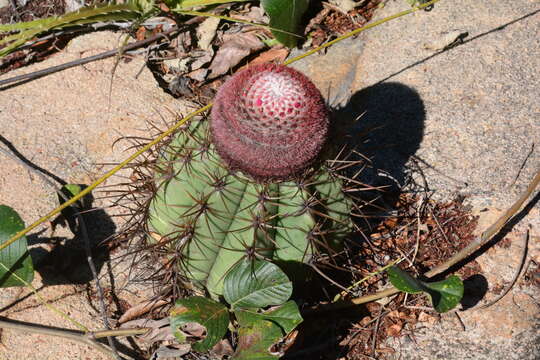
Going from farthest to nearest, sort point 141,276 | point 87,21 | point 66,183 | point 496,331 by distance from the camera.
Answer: point 87,21
point 66,183
point 141,276
point 496,331

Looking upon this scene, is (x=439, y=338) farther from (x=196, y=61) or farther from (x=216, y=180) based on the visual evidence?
(x=196, y=61)

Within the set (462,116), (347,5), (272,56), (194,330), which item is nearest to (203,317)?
(194,330)

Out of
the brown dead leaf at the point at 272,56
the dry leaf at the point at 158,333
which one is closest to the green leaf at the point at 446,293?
the dry leaf at the point at 158,333

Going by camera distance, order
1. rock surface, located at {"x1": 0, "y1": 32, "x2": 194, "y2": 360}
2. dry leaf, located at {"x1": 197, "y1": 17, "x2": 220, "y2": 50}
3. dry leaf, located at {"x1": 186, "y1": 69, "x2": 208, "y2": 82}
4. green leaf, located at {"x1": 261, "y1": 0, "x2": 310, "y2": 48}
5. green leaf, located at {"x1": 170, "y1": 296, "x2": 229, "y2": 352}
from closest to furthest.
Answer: green leaf, located at {"x1": 170, "y1": 296, "x2": 229, "y2": 352}
rock surface, located at {"x1": 0, "y1": 32, "x2": 194, "y2": 360}
green leaf, located at {"x1": 261, "y1": 0, "x2": 310, "y2": 48}
dry leaf, located at {"x1": 186, "y1": 69, "x2": 208, "y2": 82}
dry leaf, located at {"x1": 197, "y1": 17, "x2": 220, "y2": 50}

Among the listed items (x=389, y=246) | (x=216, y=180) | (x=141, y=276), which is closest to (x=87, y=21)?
(x=141, y=276)

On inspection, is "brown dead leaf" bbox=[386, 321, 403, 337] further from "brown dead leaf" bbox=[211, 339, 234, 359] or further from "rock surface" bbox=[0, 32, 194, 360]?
"rock surface" bbox=[0, 32, 194, 360]

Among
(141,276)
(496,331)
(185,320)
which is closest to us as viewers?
(185,320)

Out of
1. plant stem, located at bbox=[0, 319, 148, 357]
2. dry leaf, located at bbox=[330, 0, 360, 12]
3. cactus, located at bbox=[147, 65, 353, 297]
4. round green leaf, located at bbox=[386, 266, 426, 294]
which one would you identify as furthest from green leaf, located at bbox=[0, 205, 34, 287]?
dry leaf, located at bbox=[330, 0, 360, 12]
